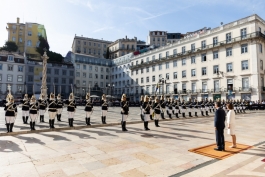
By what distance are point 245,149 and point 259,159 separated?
1.21 m

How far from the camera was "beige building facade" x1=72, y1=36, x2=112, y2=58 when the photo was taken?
80.6 m

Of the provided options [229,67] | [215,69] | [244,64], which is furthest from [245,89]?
[215,69]

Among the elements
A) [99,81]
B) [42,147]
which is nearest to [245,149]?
[42,147]

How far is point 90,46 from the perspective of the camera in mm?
83625

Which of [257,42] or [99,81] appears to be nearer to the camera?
[257,42]

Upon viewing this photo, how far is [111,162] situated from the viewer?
555 centimetres

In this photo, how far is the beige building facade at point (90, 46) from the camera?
8062 centimetres

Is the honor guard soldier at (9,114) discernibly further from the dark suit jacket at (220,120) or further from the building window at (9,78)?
the building window at (9,78)

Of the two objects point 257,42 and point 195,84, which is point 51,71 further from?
point 257,42

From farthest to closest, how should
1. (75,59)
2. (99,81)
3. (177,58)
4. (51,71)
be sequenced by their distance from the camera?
(99,81), (75,59), (51,71), (177,58)

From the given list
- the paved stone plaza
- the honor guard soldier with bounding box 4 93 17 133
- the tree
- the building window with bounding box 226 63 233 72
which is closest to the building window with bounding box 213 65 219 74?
the building window with bounding box 226 63 233 72

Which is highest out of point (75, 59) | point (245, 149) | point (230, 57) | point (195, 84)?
point (75, 59)

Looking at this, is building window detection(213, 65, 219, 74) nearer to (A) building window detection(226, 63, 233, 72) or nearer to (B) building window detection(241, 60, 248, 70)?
(A) building window detection(226, 63, 233, 72)

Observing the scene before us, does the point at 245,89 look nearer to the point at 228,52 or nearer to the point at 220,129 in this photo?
the point at 228,52
